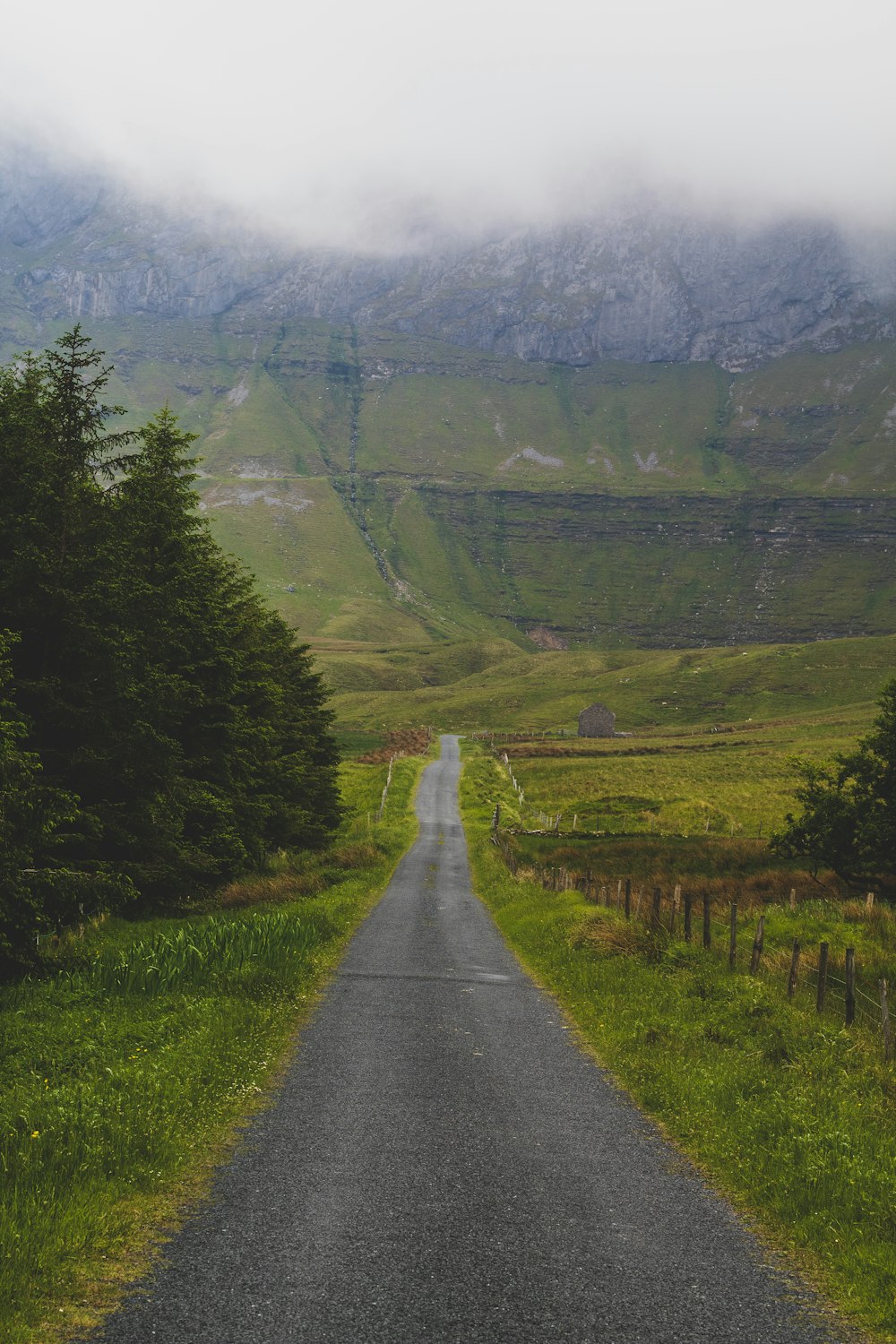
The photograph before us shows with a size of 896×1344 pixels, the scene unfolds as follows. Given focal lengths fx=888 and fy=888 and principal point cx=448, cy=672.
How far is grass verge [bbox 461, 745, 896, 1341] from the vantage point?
7.19 meters

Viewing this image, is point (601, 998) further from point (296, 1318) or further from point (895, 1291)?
point (296, 1318)

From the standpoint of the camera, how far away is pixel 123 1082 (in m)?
9.41

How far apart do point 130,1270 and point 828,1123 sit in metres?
7.18

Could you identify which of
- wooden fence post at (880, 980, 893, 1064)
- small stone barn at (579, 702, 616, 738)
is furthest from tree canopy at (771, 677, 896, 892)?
small stone barn at (579, 702, 616, 738)

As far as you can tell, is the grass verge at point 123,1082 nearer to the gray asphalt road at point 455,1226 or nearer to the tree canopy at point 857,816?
the gray asphalt road at point 455,1226

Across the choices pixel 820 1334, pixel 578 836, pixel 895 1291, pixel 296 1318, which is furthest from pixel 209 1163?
pixel 578 836

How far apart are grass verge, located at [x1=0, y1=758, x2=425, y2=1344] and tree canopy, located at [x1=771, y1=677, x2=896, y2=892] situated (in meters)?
18.1

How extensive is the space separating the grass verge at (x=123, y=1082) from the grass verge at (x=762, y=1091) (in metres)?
4.82

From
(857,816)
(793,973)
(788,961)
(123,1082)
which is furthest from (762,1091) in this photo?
(857,816)

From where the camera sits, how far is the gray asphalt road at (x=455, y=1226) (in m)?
5.68

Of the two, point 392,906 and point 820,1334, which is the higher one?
point 820,1334

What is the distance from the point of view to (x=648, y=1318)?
232 inches

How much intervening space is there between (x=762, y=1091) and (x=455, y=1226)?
5.19 m

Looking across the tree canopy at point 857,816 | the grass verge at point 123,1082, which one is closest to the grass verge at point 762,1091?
the grass verge at point 123,1082
